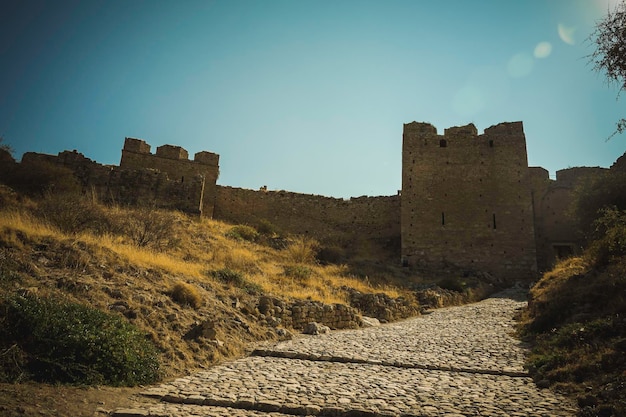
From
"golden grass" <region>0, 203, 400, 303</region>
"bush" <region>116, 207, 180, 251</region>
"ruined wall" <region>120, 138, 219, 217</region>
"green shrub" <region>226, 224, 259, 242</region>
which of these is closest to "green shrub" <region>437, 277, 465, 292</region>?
"golden grass" <region>0, 203, 400, 303</region>

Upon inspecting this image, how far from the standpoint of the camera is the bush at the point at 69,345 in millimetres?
4438

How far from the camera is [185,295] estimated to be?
7625 mm

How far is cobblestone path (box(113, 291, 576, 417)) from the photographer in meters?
4.17

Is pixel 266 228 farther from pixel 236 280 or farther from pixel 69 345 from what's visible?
pixel 69 345

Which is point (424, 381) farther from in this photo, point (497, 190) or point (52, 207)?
point (497, 190)

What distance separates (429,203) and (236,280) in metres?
14.4

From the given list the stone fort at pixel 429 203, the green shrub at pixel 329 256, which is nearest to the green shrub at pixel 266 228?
the stone fort at pixel 429 203

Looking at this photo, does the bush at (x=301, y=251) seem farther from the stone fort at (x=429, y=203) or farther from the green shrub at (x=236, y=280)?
the green shrub at (x=236, y=280)

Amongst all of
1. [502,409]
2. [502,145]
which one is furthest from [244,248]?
[502,145]

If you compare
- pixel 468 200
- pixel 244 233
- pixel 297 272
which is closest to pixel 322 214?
pixel 244 233

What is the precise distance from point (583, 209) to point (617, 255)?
463 inches

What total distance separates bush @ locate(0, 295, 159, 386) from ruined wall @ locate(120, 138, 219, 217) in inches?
655

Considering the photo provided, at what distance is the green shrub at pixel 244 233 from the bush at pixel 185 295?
35.9ft

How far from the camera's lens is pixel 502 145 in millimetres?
22016
